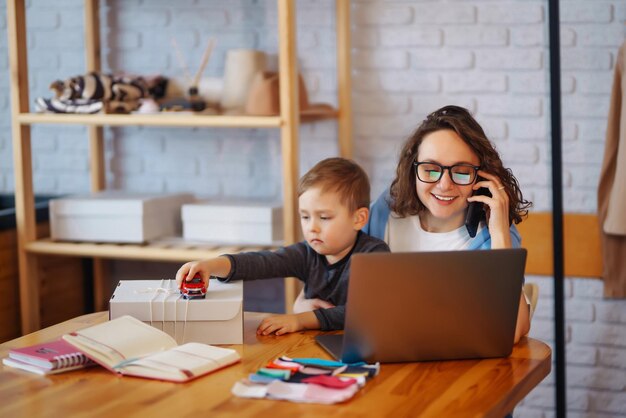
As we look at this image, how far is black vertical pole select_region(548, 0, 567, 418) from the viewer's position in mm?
2756

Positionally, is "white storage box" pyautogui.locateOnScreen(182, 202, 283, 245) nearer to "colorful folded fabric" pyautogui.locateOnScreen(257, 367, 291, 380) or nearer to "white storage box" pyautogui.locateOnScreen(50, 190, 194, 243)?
"white storage box" pyautogui.locateOnScreen(50, 190, 194, 243)

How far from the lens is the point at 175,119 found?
118 inches

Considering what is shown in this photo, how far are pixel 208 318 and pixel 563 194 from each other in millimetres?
1635

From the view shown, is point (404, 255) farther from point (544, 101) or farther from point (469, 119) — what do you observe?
point (544, 101)

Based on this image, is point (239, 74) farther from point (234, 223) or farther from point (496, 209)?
point (496, 209)

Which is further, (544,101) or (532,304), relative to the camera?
(544,101)

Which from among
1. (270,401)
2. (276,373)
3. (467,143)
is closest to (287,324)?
(276,373)

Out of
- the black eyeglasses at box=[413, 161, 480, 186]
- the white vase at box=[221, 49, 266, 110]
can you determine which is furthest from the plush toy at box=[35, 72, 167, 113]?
the black eyeglasses at box=[413, 161, 480, 186]

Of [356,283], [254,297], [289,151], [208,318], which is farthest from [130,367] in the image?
[254,297]

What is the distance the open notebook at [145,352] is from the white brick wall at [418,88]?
5.25 feet

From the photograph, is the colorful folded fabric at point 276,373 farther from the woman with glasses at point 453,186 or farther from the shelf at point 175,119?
the shelf at point 175,119

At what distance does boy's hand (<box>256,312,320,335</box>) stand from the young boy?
0.06 metres

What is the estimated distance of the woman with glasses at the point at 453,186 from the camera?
2.12 m

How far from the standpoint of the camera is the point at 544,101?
309 centimetres
